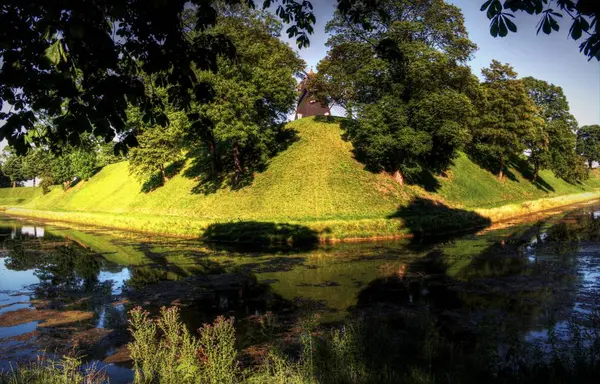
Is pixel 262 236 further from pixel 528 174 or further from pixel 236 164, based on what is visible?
pixel 528 174

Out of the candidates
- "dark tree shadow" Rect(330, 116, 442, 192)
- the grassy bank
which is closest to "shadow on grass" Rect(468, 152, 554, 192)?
the grassy bank

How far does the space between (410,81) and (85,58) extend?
36768mm

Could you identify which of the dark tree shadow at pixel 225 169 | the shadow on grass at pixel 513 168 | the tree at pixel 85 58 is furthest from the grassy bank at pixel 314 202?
the tree at pixel 85 58

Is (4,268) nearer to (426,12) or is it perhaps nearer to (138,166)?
(138,166)

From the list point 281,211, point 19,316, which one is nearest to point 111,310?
point 19,316

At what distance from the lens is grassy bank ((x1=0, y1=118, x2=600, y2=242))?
103 ft

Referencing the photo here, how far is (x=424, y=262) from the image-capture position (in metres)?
21.4

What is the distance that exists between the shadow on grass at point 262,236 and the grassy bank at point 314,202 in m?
0.09

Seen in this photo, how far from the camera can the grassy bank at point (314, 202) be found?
103 ft

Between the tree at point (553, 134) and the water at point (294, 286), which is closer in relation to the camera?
the water at point (294, 286)

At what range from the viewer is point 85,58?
6023mm

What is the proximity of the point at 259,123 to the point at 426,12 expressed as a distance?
1960 centimetres

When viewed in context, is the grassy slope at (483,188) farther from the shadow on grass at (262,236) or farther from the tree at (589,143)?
the tree at (589,143)

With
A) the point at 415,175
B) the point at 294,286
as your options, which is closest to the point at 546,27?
the point at 294,286
